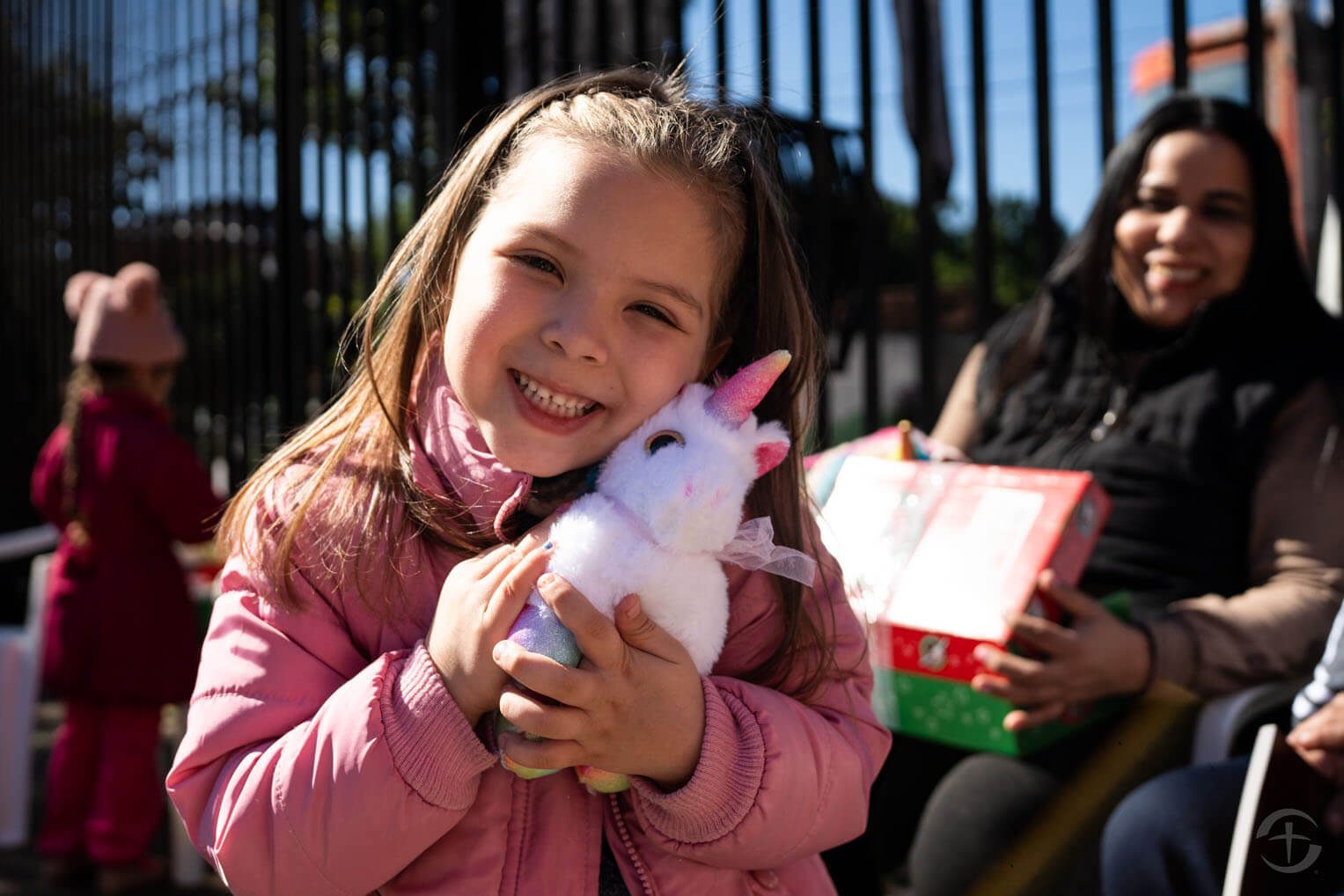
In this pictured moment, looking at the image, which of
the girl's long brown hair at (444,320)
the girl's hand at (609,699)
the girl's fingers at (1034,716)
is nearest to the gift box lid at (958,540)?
the girl's fingers at (1034,716)

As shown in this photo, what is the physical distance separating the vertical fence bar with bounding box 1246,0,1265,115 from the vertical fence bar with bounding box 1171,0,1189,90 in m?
0.10

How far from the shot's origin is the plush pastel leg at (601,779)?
1191 mm

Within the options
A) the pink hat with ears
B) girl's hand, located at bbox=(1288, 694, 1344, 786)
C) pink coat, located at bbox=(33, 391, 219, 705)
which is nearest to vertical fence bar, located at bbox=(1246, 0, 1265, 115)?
girl's hand, located at bbox=(1288, 694, 1344, 786)

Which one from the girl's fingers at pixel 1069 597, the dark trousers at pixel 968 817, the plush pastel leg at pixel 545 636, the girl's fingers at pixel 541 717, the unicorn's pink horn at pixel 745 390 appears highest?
the unicorn's pink horn at pixel 745 390

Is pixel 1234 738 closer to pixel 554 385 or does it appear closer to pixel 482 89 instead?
pixel 554 385

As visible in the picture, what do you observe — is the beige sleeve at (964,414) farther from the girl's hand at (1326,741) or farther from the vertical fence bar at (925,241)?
the girl's hand at (1326,741)

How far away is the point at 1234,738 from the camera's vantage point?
1.82 m

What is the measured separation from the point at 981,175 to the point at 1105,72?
0.29 metres

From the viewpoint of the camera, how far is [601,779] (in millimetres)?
1194

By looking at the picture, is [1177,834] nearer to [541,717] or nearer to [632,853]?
[632,853]

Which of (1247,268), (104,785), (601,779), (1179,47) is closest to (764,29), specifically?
(1179,47)

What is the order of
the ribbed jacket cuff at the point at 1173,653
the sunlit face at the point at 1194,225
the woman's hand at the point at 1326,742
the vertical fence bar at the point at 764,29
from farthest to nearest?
the vertical fence bar at the point at 764,29
the sunlit face at the point at 1194,225
the ribbed jacket cuff at the point at 1173,653
the woman's hand at the point at 1326,742

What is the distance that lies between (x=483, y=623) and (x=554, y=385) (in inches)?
9.7

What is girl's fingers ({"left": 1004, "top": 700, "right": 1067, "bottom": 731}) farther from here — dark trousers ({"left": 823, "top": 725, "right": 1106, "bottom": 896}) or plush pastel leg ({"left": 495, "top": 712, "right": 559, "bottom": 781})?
plush pastel leg ({"left": 495, "top": 712, "right": 559, "bottom": 781})
